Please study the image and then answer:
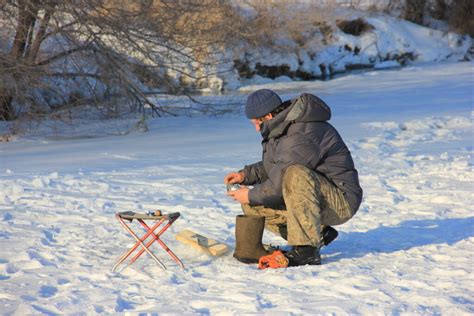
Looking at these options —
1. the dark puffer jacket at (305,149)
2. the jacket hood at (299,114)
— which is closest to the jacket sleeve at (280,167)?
the dark puffer jacket at (305,149)

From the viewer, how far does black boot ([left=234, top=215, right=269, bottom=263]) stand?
545cm

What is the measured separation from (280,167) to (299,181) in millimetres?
182

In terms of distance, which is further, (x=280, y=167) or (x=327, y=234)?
(x=327, y=234)

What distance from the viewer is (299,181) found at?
518 centimetres

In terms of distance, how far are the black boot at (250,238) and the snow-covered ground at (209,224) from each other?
0.12m

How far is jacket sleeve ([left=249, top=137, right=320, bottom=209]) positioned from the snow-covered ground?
46cm

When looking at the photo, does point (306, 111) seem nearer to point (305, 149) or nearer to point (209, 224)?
point (305, 149)

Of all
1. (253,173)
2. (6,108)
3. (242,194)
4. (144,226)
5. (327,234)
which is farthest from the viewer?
(6,108)

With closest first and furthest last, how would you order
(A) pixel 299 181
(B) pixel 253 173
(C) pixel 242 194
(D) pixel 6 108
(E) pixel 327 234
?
(A) pixel 299 181
(C) pixel 242 194
(E) pixel 327 234
(B) pixel 253 173
(D) pixel 6 108

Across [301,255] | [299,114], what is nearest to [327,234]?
[301,255]

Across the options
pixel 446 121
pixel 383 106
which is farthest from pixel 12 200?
pixel 383 106

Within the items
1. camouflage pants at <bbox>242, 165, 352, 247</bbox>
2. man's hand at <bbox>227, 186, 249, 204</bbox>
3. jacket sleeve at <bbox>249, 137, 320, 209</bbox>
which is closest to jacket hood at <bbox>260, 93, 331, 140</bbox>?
jacket sleeve at <bbox>249, 137, 320, 209</bbox>

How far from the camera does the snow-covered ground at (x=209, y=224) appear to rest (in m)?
4.62

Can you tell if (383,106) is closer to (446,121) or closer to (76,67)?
(446,121)
